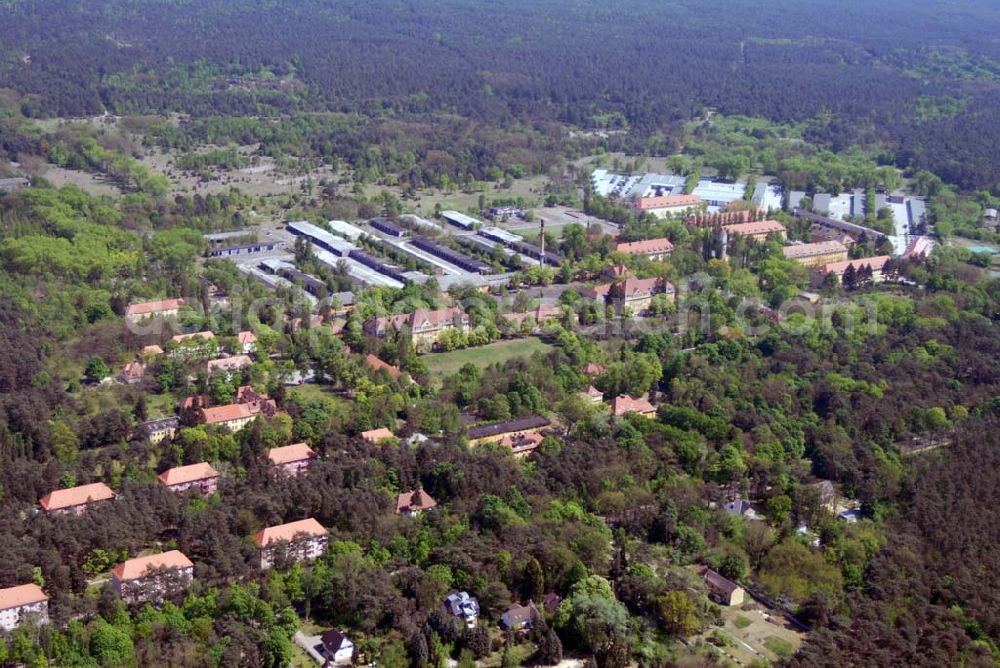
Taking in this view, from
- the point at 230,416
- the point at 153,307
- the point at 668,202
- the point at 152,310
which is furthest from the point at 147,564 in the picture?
the point at 668,202

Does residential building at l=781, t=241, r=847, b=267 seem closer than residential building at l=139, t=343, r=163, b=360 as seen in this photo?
No

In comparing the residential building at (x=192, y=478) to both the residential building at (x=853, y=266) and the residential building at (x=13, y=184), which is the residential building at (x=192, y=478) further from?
the residential building at (x=13, y=184)

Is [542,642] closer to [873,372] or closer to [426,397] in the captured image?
[426,397]

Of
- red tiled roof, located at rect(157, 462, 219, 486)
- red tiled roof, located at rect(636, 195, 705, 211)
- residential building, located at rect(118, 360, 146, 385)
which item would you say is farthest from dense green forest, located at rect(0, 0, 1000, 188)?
red tiled roof, located at rect(157, 462, 219, 486)

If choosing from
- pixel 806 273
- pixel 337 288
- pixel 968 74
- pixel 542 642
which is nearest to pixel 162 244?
pixel 337 288

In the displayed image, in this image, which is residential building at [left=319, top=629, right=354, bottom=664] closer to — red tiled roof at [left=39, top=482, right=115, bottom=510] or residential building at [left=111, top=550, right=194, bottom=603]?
residential building at [left=111, top=550, right=194, bottom=603]

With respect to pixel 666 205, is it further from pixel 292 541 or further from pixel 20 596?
pixel 20 596

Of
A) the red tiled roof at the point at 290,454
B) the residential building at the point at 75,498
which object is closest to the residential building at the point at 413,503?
the red tiled roof at the point at 290,454
